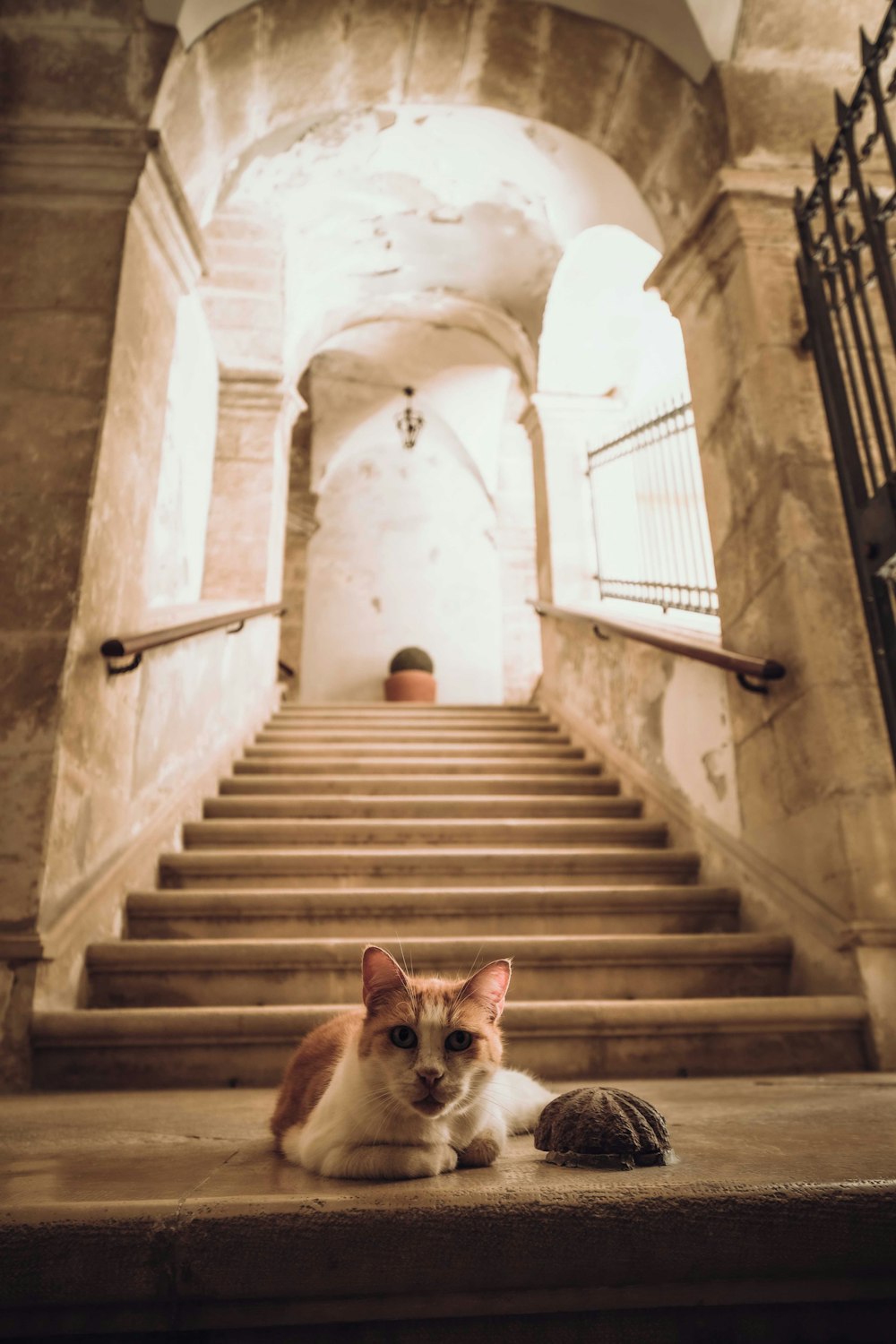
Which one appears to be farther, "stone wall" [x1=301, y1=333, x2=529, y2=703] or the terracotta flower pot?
"stone wall" [x1=301, y1=333, x2=529, y2=703]

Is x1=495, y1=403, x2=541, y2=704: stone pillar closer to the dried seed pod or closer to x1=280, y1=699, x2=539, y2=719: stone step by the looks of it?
x1=280, y1=699, x2=539, y2=719: stone step

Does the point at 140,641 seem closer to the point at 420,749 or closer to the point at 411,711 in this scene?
the point at 420,749

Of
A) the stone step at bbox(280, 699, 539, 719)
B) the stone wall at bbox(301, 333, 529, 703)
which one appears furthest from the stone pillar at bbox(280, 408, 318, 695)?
the stone step at bbox(280, 699, 539, 719)

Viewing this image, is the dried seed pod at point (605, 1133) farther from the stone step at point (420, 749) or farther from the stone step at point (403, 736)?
the stone step at point (403, 736)

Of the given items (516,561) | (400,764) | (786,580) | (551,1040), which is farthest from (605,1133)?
(516,561)

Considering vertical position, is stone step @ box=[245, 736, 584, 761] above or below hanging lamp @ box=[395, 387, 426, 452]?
below

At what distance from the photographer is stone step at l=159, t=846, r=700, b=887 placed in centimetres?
348

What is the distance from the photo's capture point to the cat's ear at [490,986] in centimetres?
125

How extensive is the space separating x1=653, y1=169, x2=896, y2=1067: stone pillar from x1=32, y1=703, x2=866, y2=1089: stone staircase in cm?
31

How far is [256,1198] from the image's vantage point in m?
0.99

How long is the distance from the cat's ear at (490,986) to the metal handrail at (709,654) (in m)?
2.03

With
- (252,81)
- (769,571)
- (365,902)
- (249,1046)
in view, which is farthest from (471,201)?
(249,1046)

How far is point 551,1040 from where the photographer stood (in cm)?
251

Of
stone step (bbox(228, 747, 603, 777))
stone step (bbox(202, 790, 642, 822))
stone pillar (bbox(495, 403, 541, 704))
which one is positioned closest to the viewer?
stone step (bbox(202, 790, 642, 822))
